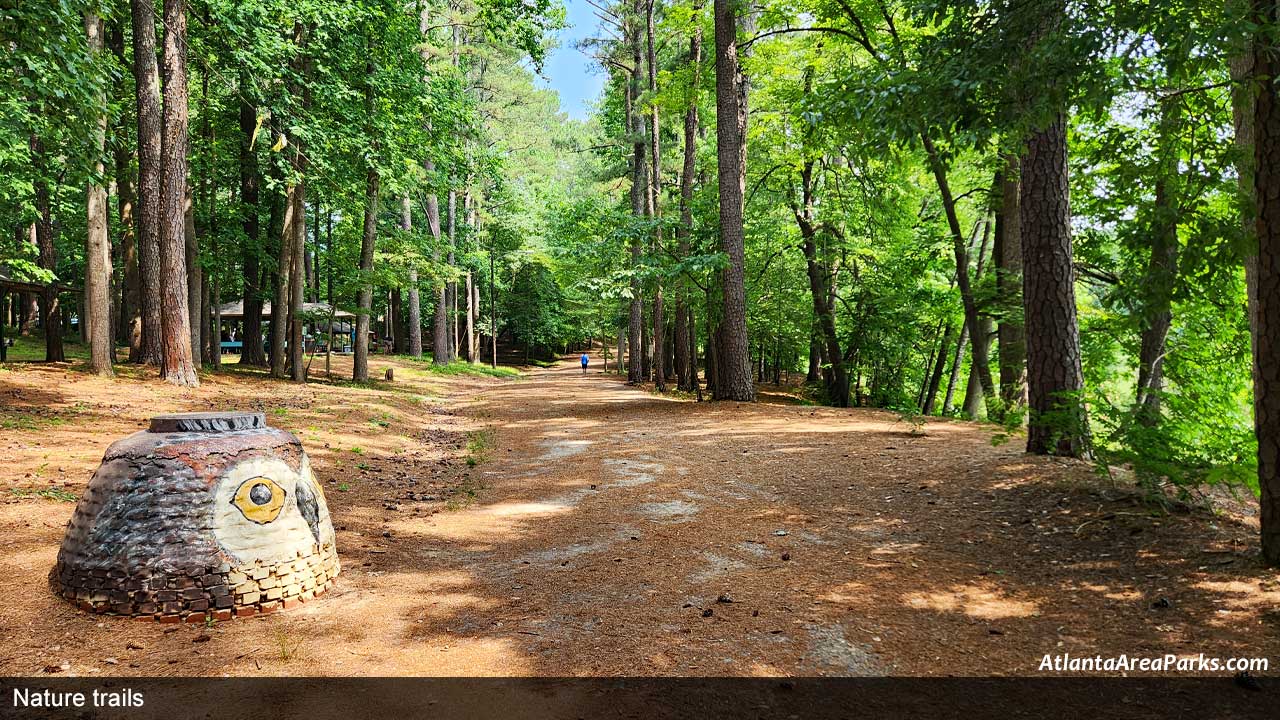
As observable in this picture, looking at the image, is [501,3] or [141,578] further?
[501,3]

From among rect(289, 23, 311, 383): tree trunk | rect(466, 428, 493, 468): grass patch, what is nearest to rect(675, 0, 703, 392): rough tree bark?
rect(466, 428, 493, 468): grass patch

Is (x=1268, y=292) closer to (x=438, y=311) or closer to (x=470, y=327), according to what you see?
(x=438, y=311)

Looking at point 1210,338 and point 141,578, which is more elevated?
point 1210,338

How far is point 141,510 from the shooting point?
368 centimetres

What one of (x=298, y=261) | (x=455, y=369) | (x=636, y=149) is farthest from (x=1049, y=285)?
(x=455, y=369)

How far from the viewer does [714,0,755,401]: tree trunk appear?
44.8 ft

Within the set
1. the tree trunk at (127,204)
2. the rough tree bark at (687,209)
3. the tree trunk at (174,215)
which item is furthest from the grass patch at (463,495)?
the tree trunk at (127,204)

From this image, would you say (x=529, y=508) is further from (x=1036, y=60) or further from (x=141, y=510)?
(x=1036, y=60)

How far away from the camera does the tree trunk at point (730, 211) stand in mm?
13648

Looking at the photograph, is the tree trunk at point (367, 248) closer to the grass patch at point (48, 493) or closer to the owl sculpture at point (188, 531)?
the grass patch at point (48, 493)

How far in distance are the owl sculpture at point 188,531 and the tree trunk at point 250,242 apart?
1675 cm

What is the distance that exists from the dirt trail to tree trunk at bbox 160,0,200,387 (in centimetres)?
632

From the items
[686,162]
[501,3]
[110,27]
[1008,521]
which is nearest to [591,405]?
[686,162]

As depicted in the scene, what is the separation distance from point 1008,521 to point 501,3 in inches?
570
